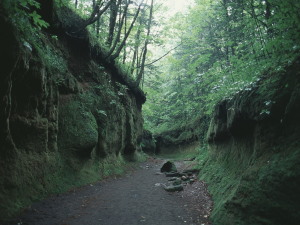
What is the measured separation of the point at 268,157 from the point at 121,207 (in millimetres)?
5226

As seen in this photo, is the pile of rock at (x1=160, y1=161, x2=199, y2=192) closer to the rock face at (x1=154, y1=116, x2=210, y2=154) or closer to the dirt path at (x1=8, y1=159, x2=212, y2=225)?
the dirt path at (x1=8, y1=159, x2=212, y2=225)

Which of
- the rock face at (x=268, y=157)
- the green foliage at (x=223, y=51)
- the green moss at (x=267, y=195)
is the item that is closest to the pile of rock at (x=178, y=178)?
the rock face at (x=268, y=157)

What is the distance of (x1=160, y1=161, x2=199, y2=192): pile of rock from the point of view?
10669 mm

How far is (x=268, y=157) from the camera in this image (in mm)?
5762

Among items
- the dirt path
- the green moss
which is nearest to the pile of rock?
the dirt path

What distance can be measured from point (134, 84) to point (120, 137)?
746cm

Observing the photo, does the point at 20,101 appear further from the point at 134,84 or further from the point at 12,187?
the point at 134,84

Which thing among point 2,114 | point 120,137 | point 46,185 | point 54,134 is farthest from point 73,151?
point 120,137

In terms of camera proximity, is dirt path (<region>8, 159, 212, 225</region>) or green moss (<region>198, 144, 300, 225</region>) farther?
dirt path (<region>8, 159, 212, 225</region>)

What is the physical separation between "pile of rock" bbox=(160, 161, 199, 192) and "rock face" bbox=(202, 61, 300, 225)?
3021mm

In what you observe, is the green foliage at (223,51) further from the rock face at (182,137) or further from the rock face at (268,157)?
the rock face at (182,137)

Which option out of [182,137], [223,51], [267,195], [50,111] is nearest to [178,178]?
[267,195]

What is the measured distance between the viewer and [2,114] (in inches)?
234

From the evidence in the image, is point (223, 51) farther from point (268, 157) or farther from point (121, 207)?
point (121, 207)
